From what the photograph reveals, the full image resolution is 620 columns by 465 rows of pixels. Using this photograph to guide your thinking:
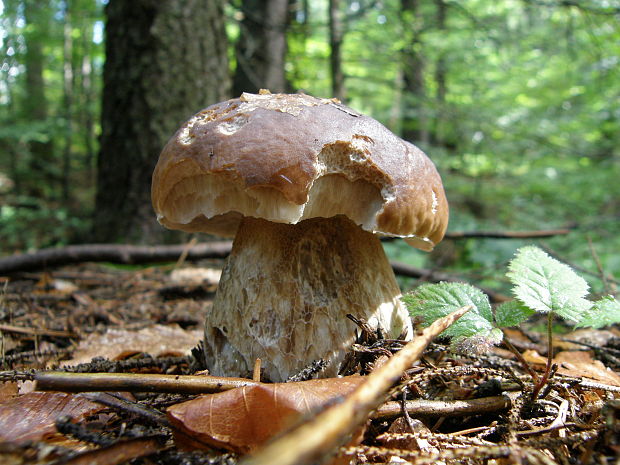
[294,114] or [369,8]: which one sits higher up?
[369,8]

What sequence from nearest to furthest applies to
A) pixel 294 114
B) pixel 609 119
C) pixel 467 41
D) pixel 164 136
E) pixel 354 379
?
pixel 354 379 < pixel 294 114 < pixel 164 136 < pixel 467 41 < pixel 609 119

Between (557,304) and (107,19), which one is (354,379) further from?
(107,19)

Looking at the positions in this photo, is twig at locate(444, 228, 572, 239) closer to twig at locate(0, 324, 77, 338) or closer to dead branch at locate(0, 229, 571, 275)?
dead branch at locate(0, 229, 571, 275)

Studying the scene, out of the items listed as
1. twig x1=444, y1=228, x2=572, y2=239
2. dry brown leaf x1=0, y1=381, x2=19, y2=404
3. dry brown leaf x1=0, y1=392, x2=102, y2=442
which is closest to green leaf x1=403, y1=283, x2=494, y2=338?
dry brown leaf x1=0, y1=392, x2=102, y2=442

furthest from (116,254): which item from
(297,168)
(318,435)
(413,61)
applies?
(413,61)

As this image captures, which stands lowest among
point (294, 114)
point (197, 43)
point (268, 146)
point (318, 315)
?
point (318, 315)

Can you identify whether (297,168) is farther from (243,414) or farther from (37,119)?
(37,119)

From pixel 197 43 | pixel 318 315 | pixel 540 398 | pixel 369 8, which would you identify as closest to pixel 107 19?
pixel 197 43
